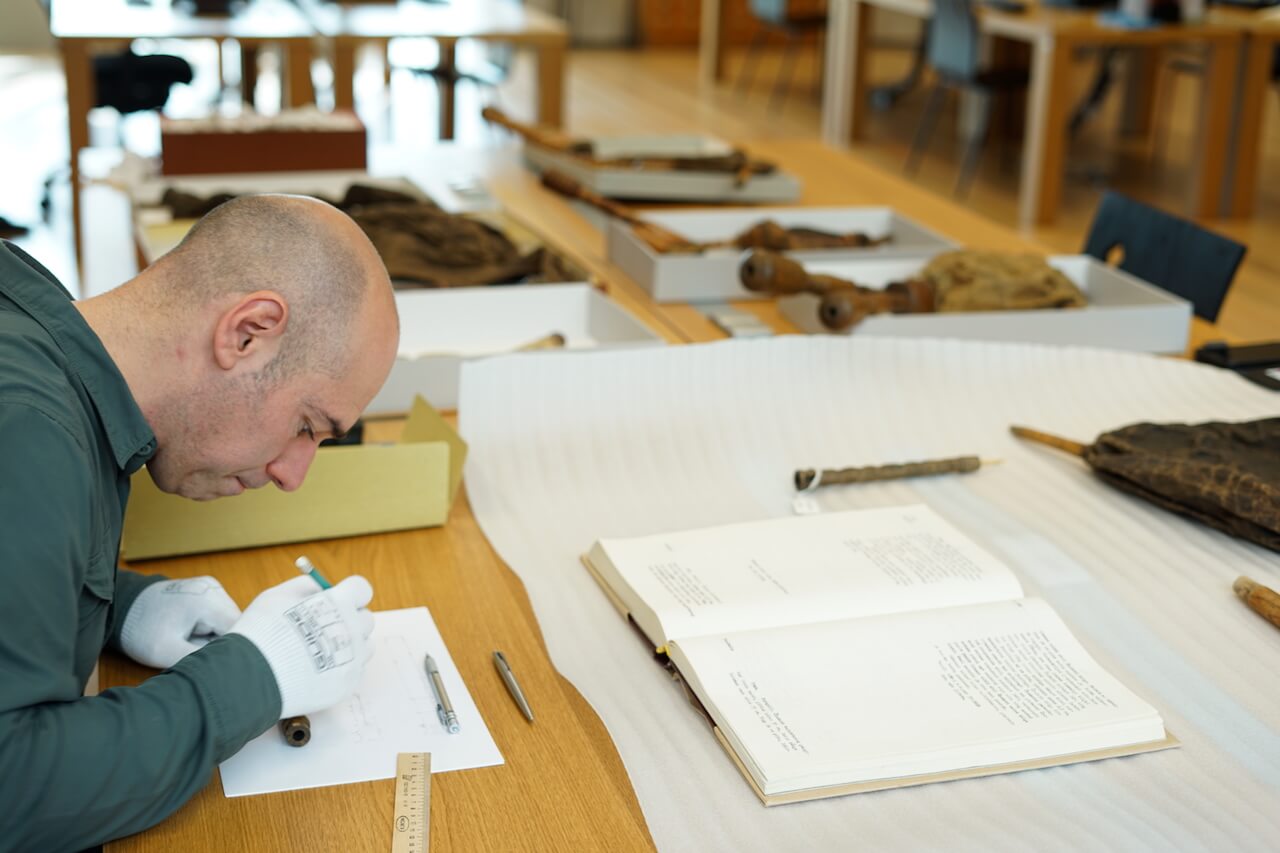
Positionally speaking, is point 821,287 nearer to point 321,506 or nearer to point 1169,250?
point 1169,250

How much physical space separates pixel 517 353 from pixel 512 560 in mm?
343

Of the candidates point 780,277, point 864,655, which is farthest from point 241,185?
point 864,655

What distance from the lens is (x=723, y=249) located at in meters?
2.48

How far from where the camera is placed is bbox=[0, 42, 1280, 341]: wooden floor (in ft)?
17.2

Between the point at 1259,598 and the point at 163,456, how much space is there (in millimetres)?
1004

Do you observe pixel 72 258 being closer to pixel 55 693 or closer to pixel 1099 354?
pixel 1099 354

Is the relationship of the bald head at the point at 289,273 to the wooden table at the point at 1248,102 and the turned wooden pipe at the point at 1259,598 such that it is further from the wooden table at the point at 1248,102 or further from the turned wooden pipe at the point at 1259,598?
the wooden table at the point at 1248,102

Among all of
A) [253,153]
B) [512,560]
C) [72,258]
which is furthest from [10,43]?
[512,560]

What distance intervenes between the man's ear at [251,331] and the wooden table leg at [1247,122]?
17.9ft

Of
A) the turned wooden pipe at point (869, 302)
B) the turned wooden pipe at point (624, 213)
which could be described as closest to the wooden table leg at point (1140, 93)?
the turned wooden pipe at point (624, 213)

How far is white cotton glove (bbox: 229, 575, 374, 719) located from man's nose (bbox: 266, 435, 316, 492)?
95 mm

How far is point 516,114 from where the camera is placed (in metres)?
7.58

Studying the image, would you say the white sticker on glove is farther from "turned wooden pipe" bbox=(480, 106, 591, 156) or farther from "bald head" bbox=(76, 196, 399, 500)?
"turned wooden pipe" bbox=(480, 106, 591, 156)

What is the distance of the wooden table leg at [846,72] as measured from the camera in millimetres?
7051
